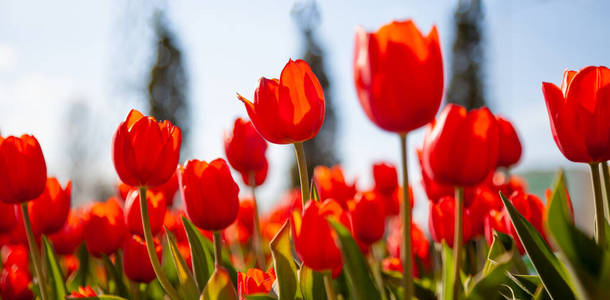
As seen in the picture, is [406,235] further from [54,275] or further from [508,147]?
[54,275]

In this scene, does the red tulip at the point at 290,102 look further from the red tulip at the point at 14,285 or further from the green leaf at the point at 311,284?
the red tulip at the point at 14,285

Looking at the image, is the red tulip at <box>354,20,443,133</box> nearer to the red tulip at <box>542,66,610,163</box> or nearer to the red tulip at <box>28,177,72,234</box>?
the red tulip at <box>542,66,610,163</box>

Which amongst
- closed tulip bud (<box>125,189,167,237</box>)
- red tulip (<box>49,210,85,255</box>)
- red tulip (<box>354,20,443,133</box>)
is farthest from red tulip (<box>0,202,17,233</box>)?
red tulip (<box>354,20,443,133</box>)

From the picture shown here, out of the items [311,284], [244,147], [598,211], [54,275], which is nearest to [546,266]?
[598,211]

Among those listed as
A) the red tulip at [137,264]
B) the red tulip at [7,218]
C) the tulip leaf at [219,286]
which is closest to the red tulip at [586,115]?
the tulip leaf at [219,286]

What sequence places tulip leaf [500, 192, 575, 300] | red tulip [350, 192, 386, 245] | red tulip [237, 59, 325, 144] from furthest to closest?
red tulip [350, 192, 386, 245] < red tulip [237, 59, 325, 144] < tulip leaf [500, 192, 575, 300]

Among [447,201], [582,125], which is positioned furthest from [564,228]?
[447,201]

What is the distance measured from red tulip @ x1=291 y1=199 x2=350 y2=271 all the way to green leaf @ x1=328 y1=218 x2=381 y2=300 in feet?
0.23

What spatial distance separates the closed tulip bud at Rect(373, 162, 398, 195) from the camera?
166 cm

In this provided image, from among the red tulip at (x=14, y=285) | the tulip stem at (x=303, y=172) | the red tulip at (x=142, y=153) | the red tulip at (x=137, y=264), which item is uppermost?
the red tulip at (x=142, y=153)

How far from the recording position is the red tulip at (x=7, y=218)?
1.36 metres

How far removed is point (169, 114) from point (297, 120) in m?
20.0

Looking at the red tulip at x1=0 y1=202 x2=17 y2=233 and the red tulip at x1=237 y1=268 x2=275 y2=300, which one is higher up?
the red tulip at x1=0 y1=202 x2=17 y2=233

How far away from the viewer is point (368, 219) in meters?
1.15
